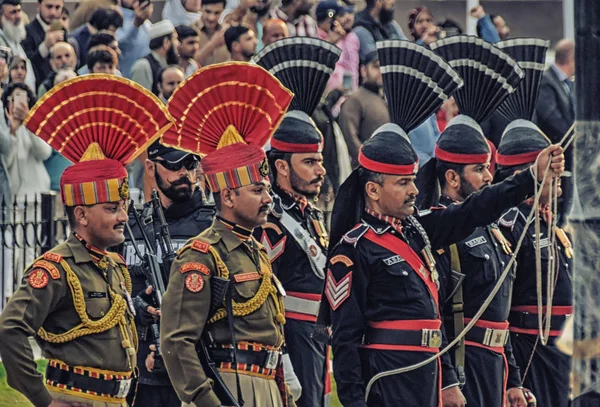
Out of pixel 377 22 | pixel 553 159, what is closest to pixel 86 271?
pixel 553 159

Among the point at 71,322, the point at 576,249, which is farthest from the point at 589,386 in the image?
the point at 71,322

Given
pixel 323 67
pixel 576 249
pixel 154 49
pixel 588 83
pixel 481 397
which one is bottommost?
pixel 481 397

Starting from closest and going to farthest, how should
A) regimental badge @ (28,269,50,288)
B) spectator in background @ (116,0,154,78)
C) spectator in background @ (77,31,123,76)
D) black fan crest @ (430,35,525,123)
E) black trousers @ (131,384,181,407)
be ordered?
1. regimental badge @ (28,269,50,288)
2. black trousers @ (131,384,181,407)
3. black fan crest @ (430,35,525,123)
4. spectator in background @ (77,31,123,76)
5. spectator in background @ (116,0,154,78)

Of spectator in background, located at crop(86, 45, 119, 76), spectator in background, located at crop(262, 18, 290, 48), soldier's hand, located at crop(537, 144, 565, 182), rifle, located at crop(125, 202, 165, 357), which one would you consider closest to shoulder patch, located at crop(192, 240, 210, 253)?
rifle, located at crop(125, 202, 165, 357)

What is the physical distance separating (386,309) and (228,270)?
37.5 inches

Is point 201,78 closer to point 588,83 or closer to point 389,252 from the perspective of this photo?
point 389,252

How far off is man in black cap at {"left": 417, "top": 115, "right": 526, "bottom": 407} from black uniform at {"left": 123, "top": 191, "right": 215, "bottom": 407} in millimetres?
1355

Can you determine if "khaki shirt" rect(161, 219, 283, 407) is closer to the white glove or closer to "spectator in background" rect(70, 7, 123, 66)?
the white glove

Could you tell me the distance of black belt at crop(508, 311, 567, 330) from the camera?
33.4 ft

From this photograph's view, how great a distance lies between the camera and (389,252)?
27.5 ft

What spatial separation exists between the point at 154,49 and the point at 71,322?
318 inches

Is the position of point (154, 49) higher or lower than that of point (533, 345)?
higher

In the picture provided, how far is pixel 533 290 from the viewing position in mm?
10102

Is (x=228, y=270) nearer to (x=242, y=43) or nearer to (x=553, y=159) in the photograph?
(x=553, y=159)
